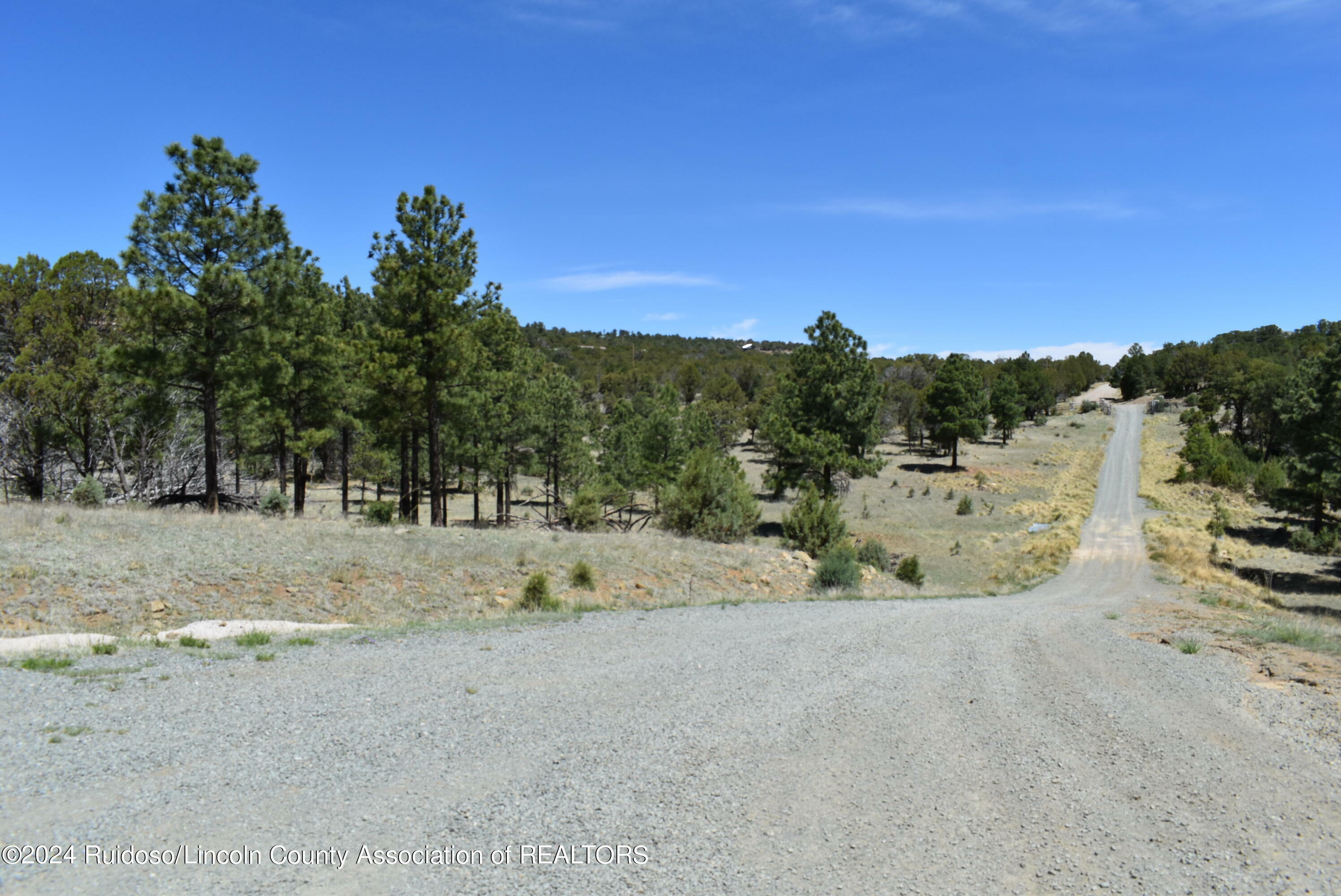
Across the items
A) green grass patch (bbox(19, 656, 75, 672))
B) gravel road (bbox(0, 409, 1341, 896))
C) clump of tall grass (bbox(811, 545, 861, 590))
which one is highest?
green grass patch (bbox(19, 656, 75, 672))

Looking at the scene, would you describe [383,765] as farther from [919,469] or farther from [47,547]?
[919,469]

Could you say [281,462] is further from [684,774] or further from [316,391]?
[684,774]

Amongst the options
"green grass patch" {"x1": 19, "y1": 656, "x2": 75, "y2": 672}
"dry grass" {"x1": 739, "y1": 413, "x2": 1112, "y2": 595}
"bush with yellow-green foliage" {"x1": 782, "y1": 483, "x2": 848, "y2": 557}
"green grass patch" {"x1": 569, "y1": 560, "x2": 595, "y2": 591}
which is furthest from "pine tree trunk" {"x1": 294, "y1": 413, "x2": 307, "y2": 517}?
"dry grass" {"x1": 739, "y1": 413, "x2": 1112, "y2": 595}

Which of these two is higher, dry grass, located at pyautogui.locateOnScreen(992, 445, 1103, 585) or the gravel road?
the gravel road

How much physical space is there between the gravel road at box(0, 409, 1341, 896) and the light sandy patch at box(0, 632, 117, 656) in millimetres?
1024

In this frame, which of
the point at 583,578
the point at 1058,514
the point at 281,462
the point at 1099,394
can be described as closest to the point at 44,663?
the point at 583,578

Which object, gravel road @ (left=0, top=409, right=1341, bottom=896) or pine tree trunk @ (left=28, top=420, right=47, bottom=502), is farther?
pine tree trunk @ (left=28, top=420, right=47, bottom=502)

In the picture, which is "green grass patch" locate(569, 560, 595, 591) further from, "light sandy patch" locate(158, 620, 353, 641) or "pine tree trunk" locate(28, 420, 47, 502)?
Answer: "pine tree trunk" locate(28, 420, 47, 502)

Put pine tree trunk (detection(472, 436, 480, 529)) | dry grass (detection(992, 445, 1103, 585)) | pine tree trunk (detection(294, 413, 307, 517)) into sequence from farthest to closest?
dry grass (detection(992, 445, 1103, 585))
pine tree trunk (detection(472, 436, 480, 529))
pine tree trunk (detection(294, 413, 307, 517))

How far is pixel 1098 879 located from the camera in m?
4.20

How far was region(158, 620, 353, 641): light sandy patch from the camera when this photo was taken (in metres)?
9.51

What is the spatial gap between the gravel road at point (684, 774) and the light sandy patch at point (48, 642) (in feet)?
3.36

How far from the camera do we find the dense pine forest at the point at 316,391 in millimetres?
19047

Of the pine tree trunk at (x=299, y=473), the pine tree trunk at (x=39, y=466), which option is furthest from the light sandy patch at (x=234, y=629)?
the pine tree trunk at (x=299, y=473)
